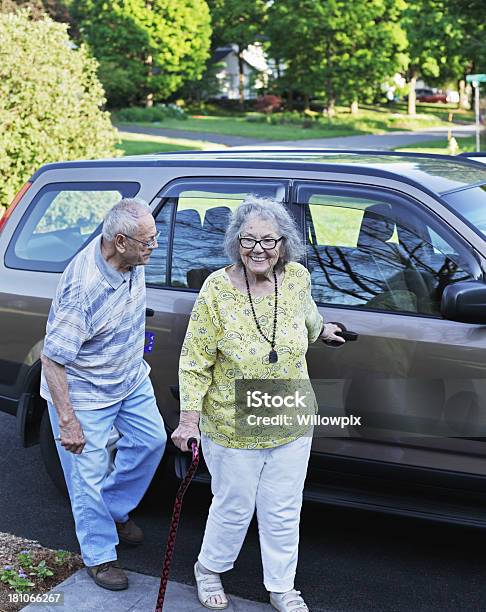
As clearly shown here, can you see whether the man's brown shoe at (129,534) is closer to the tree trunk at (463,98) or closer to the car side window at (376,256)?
the car side window at (376,256)

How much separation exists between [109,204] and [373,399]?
6.03ft

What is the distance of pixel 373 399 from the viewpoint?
411cm

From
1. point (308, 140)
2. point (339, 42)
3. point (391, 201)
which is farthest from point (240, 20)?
point (391, 201)

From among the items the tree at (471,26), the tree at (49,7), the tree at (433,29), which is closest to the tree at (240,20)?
the tree at (49,7)

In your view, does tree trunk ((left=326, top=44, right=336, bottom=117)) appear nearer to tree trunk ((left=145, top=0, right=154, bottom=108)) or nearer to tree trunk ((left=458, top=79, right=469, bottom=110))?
tree trunk ((left=145, top=0, right=154, bottom=108))

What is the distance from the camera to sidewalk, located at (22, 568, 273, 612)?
3916mm

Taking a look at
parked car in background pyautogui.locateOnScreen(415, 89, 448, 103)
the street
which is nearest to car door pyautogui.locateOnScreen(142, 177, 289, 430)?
the street

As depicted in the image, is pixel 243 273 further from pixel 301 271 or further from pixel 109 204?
pixel 109 204

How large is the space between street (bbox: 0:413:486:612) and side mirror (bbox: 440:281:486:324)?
0.99 meters

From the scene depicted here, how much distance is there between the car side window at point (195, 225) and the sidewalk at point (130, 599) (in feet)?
4.64

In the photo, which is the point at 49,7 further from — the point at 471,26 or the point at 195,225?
the point at 195,225

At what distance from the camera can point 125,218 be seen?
3857 mm

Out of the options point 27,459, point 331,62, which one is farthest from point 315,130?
point 27,459

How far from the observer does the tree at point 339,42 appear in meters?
53.1
